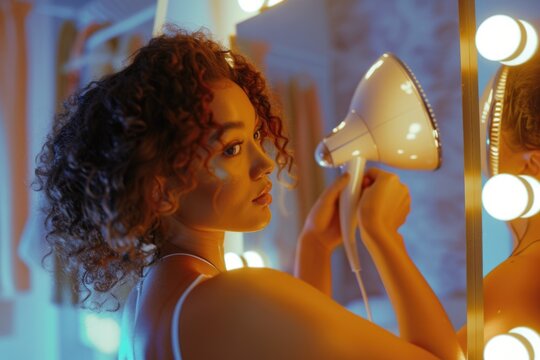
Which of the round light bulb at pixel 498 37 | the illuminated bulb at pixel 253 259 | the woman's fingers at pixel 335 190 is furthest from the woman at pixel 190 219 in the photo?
the illuminated bulb at pixel 253 259

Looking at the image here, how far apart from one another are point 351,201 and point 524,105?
0.98 ft

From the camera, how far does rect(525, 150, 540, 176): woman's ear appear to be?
23.4 inches

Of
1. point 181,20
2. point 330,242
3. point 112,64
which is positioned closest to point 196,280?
point 330,242

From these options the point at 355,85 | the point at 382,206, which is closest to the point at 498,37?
the point at 382,206

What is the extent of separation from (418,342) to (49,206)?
494 millimetres

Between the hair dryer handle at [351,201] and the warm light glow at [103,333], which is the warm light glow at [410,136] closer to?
the hair dryer handle at [351,201]

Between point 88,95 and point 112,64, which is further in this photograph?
point 112,64

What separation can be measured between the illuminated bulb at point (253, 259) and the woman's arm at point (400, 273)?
359 millimetres

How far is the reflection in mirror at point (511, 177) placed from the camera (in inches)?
23.4

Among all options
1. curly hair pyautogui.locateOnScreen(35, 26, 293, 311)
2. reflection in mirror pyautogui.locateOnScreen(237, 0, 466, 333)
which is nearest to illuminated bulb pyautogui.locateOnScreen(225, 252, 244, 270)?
reflection in mirror pyautogui.locateOnScreen(237, 0, 466, 333)

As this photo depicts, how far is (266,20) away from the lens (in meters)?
1.26

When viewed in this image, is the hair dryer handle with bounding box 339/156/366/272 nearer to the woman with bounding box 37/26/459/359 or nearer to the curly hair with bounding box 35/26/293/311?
the woman with bounding box 37/26/459/359

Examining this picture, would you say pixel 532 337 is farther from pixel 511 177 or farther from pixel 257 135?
pixel 257 135

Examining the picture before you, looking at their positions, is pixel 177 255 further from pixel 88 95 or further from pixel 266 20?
pixel 266 20
